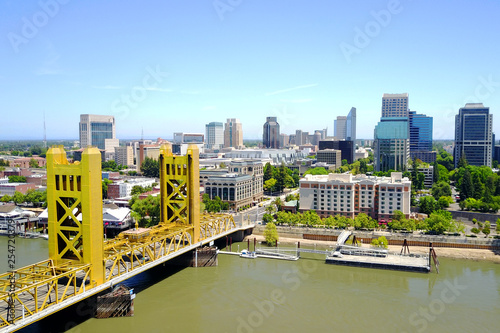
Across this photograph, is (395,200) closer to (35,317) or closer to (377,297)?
(377,297)

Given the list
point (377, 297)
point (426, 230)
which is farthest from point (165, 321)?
point (426, 230)

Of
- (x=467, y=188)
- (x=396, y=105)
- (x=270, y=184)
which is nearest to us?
(x=467, y=188)

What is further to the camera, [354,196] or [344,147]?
[344,147]

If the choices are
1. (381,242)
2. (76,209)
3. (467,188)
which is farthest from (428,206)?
(76,209)

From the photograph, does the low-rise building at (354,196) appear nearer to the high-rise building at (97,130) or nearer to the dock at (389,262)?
the dock at (389,262)

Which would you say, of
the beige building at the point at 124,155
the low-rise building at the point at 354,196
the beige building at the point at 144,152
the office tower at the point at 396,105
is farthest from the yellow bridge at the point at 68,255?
the office tower at the point at 396,105

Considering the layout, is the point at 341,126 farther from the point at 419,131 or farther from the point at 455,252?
the point at 455,252

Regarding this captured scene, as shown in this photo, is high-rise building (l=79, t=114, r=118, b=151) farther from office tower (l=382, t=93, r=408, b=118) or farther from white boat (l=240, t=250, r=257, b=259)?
white boat (l=240, t=250, r=257, b=259)
